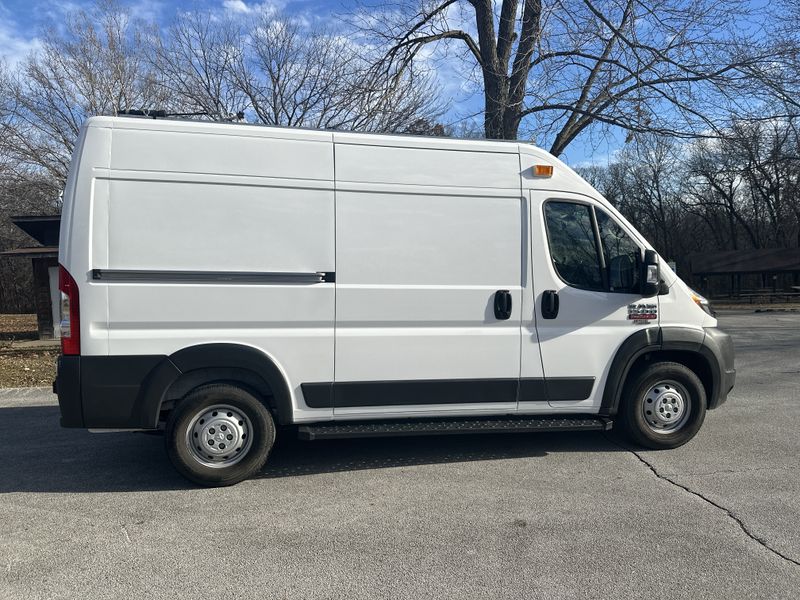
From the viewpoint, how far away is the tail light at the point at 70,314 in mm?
4340

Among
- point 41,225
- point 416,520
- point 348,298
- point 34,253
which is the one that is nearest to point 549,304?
point 348,298

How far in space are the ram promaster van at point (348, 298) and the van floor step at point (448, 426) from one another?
18 millimetres

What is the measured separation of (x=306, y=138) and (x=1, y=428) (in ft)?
15.8

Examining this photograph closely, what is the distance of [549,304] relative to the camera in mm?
5078

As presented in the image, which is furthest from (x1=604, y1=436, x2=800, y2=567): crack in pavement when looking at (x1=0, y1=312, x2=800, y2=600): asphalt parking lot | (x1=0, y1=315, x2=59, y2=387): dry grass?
(x1=0, y1=315, x2=59, y2=387): dry grass

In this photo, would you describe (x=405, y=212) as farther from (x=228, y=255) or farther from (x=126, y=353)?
(x=126, y=353)

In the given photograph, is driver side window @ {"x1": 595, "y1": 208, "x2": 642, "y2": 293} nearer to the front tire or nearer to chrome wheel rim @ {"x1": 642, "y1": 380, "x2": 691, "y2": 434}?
chrome wheel rim @ {"x1": 642, "y1": 380, "x2": 691, "y2": 434}

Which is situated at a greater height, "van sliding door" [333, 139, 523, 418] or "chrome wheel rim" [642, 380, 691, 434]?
"van sliding door" [333, 139, 523, 418]

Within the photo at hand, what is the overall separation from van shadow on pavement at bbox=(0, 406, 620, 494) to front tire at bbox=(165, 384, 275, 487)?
0.25 meters

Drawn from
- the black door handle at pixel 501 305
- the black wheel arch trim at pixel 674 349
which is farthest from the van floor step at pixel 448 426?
the black door handle at pixel 501 305

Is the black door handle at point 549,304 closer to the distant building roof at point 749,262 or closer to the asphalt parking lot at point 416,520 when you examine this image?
the asphalt parking lot at point 416,520

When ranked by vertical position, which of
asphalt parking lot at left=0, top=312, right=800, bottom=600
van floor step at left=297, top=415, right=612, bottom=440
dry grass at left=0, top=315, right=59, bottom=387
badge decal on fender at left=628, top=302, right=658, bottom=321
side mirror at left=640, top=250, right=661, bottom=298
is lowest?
asphalt parking lot at left=0, top=312, right=800, bottom=600

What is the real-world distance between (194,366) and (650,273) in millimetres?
3764

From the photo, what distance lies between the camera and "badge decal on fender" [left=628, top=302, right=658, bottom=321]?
525 centimetres
